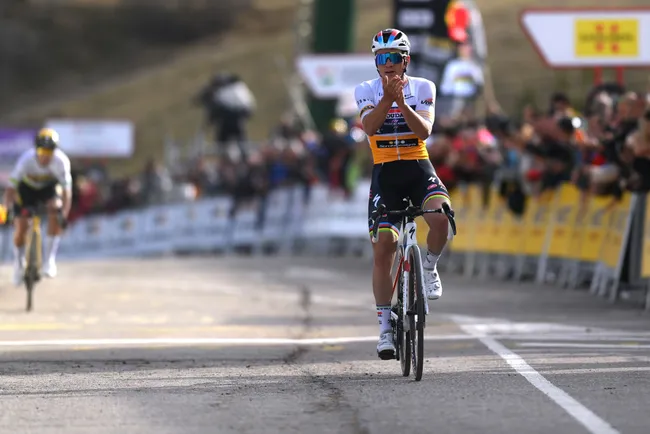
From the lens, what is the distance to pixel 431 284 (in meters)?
10.9

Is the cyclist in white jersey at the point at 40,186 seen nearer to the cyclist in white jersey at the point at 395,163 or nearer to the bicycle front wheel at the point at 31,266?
the bicycle front wheel at the point at 31,266

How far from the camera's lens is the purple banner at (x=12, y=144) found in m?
70.5

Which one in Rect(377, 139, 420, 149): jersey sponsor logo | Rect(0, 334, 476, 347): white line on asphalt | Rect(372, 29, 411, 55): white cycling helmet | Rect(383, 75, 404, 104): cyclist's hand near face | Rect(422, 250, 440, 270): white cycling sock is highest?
Rect(372, 29, 411, 55): white cycling helmet

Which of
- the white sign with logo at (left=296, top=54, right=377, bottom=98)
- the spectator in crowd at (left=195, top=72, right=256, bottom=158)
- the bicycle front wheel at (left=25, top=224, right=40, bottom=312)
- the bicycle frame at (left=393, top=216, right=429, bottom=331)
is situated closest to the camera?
the bicycle frame at (left=393, top=216, right=429, bottom=331)

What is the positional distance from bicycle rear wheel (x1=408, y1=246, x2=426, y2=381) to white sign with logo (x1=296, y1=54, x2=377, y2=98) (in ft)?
108

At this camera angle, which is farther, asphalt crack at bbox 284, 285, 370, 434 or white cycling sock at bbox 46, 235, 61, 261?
white cycling sock at bbox 46, 235, 61, 261

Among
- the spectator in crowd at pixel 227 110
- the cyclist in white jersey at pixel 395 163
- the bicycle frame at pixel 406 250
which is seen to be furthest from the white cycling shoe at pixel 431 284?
the spectator in crowd at pixel 227 110

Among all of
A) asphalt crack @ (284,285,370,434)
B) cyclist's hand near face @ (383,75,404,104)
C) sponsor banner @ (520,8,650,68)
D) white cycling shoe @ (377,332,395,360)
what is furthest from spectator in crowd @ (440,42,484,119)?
cyclist's hand near face @ (383,75,404,104)

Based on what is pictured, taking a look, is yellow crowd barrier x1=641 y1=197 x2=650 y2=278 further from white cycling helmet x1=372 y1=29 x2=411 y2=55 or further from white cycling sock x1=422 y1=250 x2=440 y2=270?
white cycling helmet x1=372 y1=29 x2=411 y2=55

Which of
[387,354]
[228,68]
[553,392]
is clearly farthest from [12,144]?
[228,68]

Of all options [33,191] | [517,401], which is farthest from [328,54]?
[517,401]

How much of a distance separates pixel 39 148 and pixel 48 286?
4557mm

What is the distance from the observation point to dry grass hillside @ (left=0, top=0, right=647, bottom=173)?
126188 millimetres

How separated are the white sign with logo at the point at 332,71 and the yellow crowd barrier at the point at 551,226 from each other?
16956 mm
